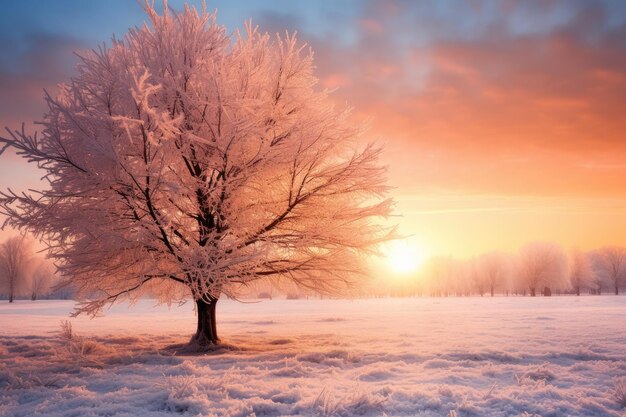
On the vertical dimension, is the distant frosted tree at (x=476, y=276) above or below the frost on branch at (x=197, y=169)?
below

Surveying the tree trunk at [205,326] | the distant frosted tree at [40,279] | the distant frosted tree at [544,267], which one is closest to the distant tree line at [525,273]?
the distant frosted tree at [544,267]

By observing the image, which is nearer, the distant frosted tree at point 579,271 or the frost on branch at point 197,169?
the frost on branch at point 197,169

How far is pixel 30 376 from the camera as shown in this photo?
7.57m

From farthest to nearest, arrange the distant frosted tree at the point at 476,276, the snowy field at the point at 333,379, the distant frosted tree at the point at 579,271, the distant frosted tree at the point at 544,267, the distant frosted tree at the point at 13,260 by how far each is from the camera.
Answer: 1. the distant frosted tree at the point at 476,276
2. the distant frosted tree at the point at 579,271
3. the distant frosted tree at the point at 544,267
4. the distant frosted tree at the point at 13,260
5. the snowy field at the point at 333,379

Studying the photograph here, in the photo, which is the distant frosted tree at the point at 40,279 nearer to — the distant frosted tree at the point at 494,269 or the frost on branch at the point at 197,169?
the frost on branch at the point at 197,169

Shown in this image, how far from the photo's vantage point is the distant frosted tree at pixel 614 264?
8301 centimetres

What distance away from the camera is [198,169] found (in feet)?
35.5

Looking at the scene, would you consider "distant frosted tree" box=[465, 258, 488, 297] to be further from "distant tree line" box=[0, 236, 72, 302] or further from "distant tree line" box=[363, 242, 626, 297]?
"distant tree line" box=[0, 236, 72, 302]

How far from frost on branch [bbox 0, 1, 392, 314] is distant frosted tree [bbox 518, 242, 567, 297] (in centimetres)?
7022

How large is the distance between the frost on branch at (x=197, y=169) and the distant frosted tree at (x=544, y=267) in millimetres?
70218

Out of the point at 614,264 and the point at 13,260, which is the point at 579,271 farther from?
the point at 13,260

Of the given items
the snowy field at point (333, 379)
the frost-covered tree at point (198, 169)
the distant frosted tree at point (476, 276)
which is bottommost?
the distant frosted tree at point (476, 276)

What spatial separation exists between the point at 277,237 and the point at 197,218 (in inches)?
81.6

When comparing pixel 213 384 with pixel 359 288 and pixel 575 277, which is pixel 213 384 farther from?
pixel 575 277
